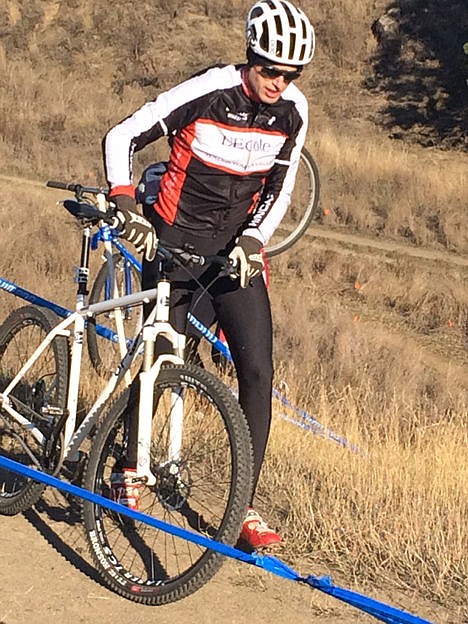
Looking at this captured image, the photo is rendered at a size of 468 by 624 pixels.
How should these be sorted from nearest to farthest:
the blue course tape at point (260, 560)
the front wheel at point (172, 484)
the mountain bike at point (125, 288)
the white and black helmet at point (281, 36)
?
1. the blue course tape at point (260, 560)
2. the front wheel at point (172, 484)
3. the white and black helmet at point (281, 36)
4. the mountain bike at point (125, 288)

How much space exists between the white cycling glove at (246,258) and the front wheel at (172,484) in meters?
0.50

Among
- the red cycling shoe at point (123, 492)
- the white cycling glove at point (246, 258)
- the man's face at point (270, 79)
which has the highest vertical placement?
the man's face at point (270, 79)

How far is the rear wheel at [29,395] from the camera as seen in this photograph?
4617mm

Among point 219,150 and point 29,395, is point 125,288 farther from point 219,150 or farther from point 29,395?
point 219,150

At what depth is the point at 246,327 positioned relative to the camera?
4.51 m

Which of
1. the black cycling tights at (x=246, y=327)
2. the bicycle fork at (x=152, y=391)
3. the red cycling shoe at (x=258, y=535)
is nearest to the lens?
the bicycle fork at (x=152, y=391)

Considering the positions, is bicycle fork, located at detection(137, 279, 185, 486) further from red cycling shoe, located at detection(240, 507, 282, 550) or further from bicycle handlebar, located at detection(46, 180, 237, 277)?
red cycling shoe, located at detection(240, 507, 282, 550)

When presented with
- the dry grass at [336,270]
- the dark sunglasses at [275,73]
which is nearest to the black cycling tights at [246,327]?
the dry grass at [336,270]

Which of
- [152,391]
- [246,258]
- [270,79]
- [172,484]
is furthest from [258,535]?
[270,79]

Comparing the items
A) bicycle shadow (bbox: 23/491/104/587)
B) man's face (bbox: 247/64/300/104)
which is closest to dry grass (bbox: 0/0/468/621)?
bicycle shadow (bbox: 23/491/104/587)

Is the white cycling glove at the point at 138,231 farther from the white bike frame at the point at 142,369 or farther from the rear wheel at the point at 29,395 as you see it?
the rear wheel at the point at 29,395

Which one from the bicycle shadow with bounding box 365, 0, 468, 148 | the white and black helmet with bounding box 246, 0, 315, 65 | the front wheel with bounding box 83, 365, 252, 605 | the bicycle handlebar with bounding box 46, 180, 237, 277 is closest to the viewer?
the front wheel with bounding box 83, 365, 252, 605

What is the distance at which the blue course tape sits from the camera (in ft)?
10.7

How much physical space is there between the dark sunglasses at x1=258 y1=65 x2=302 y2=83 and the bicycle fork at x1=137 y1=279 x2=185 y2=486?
3.03 feet
